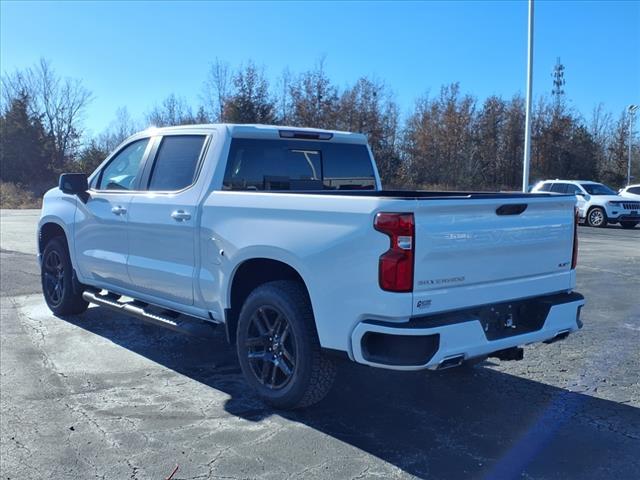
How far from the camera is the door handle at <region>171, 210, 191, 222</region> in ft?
16.6

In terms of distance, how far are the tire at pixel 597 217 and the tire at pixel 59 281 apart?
71.6 feet

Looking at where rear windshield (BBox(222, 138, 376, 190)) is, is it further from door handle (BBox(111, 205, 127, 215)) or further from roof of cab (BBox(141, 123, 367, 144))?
door handle (BBox(111, 205, 127, 215))

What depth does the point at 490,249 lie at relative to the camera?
3986mm

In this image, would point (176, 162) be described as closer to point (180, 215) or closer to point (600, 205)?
point (180, 215)

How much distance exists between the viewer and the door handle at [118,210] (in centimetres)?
588

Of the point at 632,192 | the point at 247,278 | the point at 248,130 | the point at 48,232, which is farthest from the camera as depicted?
the point at 632,192

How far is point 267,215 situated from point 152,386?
1873 mm

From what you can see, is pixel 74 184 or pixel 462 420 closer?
pixel 462 420

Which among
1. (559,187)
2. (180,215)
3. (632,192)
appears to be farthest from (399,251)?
(632,192)

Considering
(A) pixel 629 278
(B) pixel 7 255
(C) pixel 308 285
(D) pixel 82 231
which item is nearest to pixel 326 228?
(C) pixel 308 285

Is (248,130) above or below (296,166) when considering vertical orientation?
above

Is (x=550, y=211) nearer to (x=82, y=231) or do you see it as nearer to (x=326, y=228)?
(x=326, y=228)

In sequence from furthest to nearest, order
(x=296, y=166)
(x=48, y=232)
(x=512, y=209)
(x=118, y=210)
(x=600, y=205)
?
(x=600, y=205) → (x=48, y=232) → (x=118, y=210) → (x=296, y=166) → (x=512, y=209)

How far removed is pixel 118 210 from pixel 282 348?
248 cm
